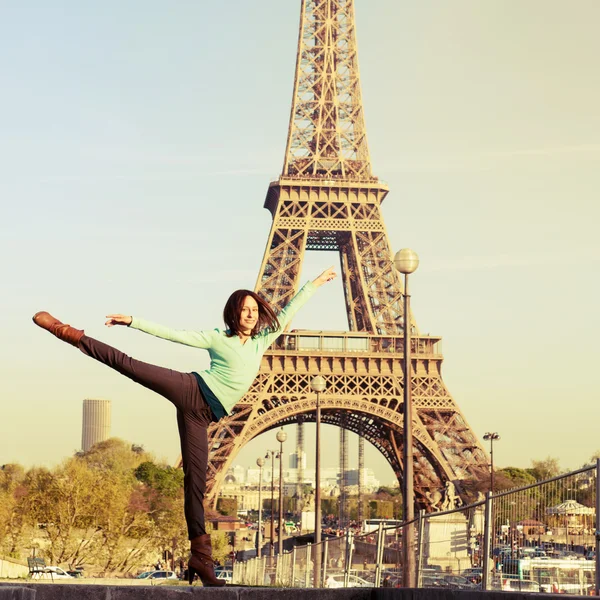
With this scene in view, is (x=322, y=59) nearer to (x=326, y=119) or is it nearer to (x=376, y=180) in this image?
(x=326, y=119)

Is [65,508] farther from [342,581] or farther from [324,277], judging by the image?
[324,277]

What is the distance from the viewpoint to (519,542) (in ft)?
28.8

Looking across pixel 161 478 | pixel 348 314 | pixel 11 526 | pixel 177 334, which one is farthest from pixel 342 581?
pixel 161 478

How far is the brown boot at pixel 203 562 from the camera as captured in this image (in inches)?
317

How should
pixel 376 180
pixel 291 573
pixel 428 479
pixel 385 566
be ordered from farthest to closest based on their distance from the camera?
pixel 376 180 < pixel 428 479 < pixel 291 573 < pixel 385 566

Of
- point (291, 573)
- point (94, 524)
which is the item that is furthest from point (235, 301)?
point (94, 524)

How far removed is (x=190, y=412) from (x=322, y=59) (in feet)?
192

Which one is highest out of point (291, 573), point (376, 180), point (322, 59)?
point (322, 59)

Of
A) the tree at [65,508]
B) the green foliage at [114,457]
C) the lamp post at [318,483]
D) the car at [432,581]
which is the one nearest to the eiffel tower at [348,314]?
the tree at [65,508]

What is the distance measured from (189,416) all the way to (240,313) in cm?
89

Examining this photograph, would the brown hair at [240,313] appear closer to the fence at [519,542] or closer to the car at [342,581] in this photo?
the fence at [519,542]

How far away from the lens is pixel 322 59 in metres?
64.4

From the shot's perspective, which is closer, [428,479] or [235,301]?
[235,301]

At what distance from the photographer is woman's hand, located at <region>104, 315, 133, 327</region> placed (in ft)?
26.2
